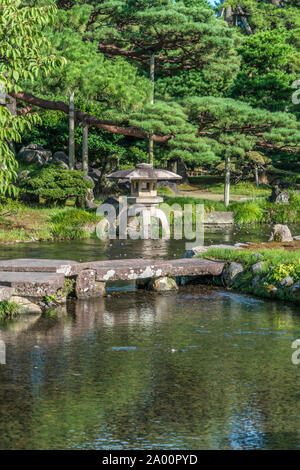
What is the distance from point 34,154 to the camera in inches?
1655

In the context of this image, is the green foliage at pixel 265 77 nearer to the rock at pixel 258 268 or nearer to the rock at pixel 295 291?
the rock at pixel 258 268

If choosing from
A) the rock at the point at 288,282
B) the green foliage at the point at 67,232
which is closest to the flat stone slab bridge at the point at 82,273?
the rock at the point at 288,282

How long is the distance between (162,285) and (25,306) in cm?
366

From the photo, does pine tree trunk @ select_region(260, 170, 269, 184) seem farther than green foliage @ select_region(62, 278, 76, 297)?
Yes

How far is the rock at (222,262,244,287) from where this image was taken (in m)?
16.5

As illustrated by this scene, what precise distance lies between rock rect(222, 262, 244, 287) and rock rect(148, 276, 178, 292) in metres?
1.26

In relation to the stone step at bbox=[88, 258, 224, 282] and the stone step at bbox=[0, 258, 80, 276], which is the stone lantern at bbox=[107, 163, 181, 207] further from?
the stone step at bbox=[0, 258, 80, 276]

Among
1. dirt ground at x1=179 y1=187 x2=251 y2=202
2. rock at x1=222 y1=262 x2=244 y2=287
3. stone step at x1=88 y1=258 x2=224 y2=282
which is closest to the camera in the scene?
stone step at x1=88 y1=258 x2=224 y2=282

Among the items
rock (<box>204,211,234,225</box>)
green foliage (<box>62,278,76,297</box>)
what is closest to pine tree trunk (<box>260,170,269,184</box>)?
rock (<box>204,211,234,225</box>)

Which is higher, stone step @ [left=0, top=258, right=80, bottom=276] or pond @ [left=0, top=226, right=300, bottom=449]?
stone step @ [left=0, top=258, right=80, bottom=276]

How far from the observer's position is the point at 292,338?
11.9 metres

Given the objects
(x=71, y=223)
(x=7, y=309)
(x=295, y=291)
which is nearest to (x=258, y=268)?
(x=295, y=291)

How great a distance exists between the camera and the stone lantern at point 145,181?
28656mm

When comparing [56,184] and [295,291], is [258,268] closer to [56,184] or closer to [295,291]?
[295,291]
